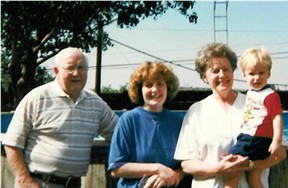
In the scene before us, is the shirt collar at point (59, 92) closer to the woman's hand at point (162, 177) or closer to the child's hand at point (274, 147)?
the woman's hand at point (162, 177)

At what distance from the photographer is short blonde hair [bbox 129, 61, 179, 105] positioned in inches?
97.7

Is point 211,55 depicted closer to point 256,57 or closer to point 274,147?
point 256,57

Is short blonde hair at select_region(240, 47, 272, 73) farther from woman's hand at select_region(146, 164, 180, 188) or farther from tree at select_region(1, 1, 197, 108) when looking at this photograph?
tree at select_region(1, 1, 197, 108)

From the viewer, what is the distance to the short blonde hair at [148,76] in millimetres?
2480

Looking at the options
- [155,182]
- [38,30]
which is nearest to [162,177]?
[155,182]

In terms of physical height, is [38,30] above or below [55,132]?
above

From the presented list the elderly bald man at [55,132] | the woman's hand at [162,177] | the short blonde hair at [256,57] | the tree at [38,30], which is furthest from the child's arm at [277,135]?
the tree at [38,30]

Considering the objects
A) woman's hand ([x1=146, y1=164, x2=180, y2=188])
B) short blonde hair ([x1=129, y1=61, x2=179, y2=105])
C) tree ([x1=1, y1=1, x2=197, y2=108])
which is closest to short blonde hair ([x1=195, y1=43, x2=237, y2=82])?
short blonde hair ([x1=129, y1=61, x2=179, y2=105])

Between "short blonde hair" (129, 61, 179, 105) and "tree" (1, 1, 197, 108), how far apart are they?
1215 centimetres

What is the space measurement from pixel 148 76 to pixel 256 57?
55 cm

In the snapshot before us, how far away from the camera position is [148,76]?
247 cm

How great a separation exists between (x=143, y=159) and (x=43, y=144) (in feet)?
1.86

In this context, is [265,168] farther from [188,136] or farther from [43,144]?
[43,144]

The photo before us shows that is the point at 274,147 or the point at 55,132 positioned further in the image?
the point at 55,132
